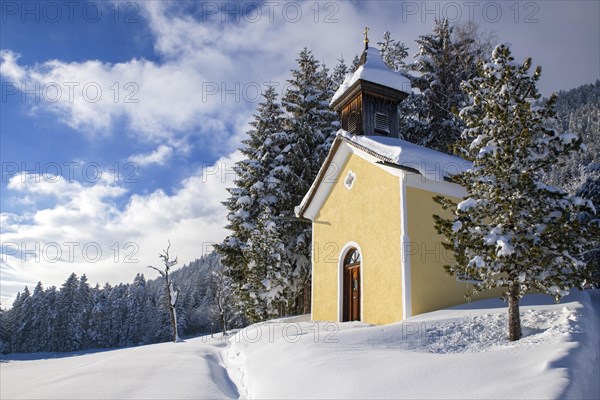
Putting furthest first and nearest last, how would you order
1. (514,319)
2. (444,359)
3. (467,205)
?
(467,205)
(514,319)
(444,359)

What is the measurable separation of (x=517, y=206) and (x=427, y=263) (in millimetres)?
4295

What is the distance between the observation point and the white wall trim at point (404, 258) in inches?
409

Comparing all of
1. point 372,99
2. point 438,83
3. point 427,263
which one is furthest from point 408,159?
point 438,83

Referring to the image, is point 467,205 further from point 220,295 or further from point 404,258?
point 220,295

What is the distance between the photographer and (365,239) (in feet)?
41.4

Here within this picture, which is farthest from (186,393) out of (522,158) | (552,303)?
(552,303)

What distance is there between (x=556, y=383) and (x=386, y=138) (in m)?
11.9

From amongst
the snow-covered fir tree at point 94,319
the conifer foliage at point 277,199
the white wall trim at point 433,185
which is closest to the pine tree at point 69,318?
the snow-covered fir tree at point 94,319

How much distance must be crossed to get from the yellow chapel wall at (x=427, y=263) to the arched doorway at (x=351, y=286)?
2.66m

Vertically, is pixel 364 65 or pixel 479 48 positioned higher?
pixel 479 48

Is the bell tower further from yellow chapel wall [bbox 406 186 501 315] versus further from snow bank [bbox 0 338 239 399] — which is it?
snow bank [bbox 0 338 239 399]

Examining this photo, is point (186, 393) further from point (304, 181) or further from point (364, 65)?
point (304, 181)

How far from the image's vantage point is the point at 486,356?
5.47 m

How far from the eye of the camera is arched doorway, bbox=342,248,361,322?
13.1 meters
